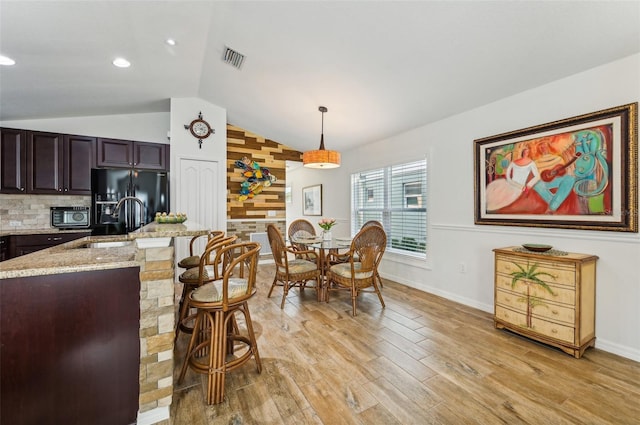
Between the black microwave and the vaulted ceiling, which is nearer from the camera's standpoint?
the vaulted ceiling

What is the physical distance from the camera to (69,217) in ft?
12.4

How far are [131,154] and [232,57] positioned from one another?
2.33 meters

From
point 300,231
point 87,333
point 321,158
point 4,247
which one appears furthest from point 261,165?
point 87,333

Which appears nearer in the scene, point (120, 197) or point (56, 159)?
point (56, 159)

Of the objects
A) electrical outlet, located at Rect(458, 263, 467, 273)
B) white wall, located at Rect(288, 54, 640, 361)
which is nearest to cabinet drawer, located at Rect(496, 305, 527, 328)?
white wall, located at Rect(288, 54, 640, 361)

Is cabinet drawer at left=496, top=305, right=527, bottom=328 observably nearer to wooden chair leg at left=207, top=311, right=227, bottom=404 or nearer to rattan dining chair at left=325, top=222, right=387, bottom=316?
rattan dining chair at left=325, top=222, right=387, bottom=316

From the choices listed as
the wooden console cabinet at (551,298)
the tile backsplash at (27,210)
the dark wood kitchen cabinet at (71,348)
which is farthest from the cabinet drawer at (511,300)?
the tile backsplash at (27,210)

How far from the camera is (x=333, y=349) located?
2.30 meters

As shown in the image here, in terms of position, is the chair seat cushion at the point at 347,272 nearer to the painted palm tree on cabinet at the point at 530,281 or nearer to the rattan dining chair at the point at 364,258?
the rattan dining chair at the point at 364,258

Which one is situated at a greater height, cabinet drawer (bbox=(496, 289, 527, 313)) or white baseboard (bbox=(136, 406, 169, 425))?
cabinet drawer (bbox=(496, 289, 527, 313))

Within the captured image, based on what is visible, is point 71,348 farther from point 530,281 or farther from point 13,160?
point 13,160

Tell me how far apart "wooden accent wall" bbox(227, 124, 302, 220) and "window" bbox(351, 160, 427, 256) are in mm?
1758

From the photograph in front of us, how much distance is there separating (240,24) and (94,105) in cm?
262

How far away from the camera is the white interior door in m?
4.52
